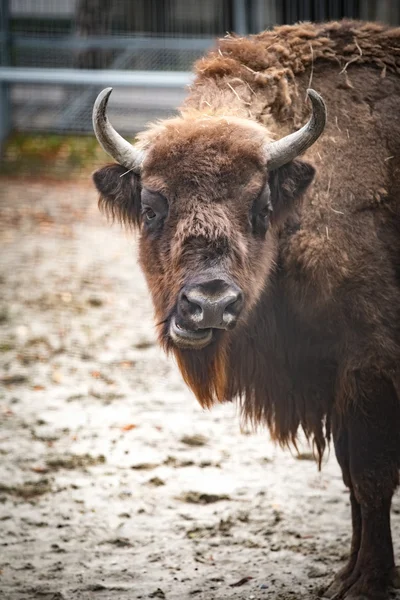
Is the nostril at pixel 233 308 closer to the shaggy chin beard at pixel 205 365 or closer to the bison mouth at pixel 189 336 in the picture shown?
the bison mouth at pixel 189 336

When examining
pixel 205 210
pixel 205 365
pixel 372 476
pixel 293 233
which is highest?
pixel 205 210

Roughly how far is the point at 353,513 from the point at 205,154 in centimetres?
221

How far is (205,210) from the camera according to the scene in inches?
164

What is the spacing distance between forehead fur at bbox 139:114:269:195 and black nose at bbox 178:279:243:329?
51 centimetres

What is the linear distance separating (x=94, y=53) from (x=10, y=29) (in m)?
1.62

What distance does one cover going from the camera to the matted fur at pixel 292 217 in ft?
14.1

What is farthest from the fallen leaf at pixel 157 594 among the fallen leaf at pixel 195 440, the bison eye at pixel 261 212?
the bison eye at pixel 261 212

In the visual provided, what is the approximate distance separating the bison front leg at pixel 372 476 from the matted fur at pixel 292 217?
0.08m

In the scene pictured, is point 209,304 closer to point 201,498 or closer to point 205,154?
point 205,154

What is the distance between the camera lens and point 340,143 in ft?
15.7

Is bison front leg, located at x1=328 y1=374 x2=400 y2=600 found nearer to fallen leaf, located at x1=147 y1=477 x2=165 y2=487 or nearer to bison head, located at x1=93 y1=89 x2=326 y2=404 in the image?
bison head, located at x1=93 y1=89 x2=326 y2=404

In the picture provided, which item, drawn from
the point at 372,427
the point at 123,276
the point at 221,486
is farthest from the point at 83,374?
the point at 372,427

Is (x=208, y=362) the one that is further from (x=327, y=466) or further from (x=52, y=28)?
(x=52, y=28)

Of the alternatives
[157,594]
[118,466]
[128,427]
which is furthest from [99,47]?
[157,594]
